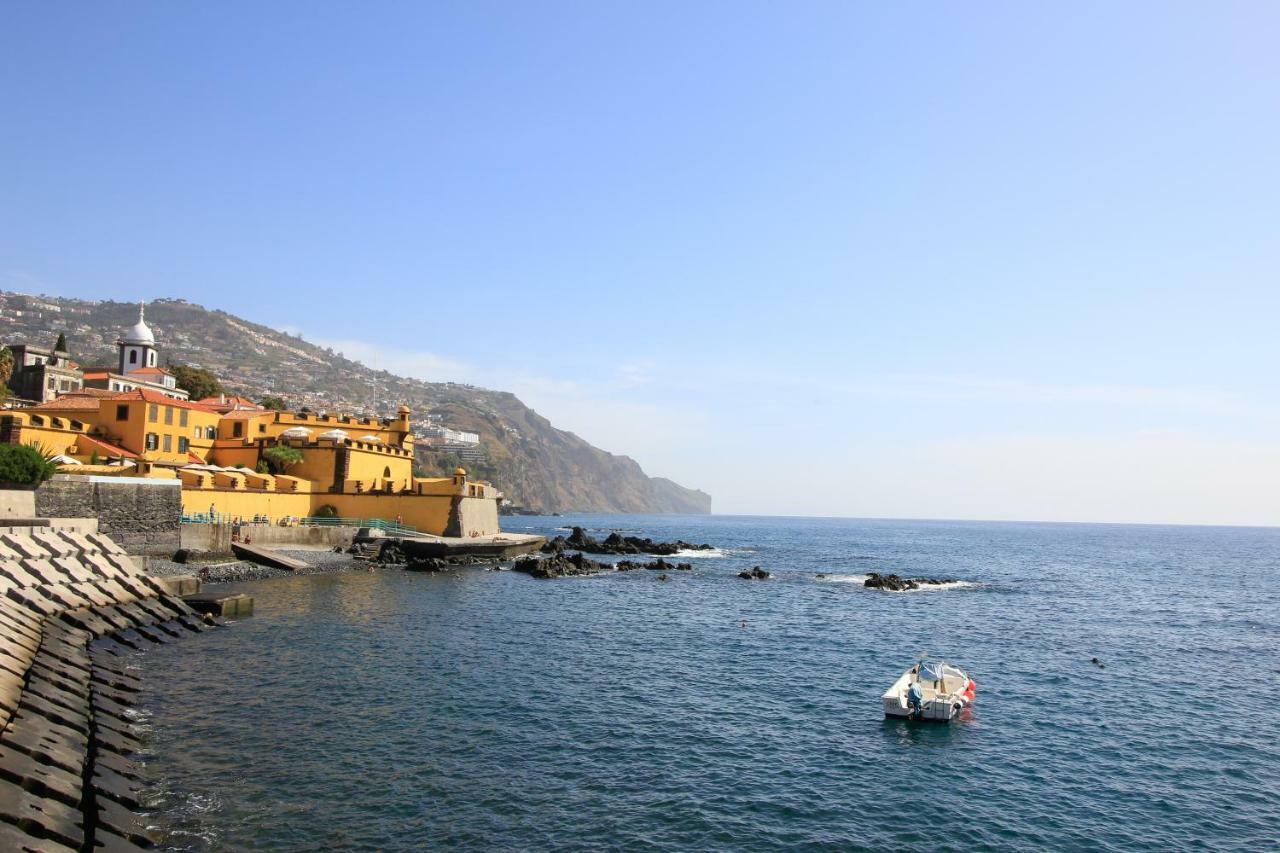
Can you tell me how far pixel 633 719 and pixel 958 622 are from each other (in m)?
25.9

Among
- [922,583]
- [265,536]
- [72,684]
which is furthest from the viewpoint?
[922,583]

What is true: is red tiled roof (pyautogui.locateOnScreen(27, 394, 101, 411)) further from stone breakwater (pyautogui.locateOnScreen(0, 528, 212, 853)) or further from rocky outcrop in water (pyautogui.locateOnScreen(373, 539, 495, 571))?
stone breakwater (pyautogui.locateOnScreen(0, 528, 212, 853))

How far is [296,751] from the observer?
1791cm

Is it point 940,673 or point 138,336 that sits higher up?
point 138,336

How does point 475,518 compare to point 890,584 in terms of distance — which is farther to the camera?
point 475,518

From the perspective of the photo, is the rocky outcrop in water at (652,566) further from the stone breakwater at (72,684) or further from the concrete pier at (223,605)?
the stone breakwater at (72,684)

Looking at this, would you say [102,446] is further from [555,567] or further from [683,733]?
[683,733]

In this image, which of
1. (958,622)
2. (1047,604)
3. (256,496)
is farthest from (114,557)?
(1047,604)

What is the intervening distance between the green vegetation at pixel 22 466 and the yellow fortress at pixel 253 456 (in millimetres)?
5529

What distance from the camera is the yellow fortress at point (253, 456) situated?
48000 millimetres

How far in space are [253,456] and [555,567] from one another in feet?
77.4

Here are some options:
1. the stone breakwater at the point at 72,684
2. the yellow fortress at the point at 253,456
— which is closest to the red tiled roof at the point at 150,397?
the yellow fortress at the point at 253,456

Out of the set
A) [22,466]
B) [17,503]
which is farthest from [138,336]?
[17,503]

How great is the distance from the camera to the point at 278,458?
5725 centimetres
